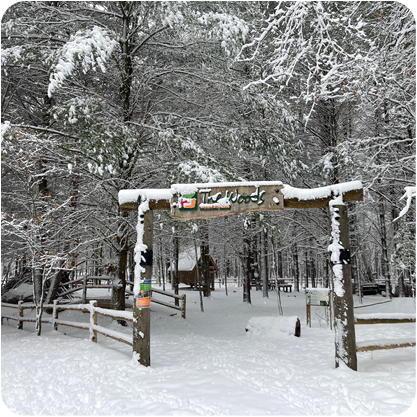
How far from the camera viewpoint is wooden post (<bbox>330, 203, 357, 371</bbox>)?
18.2 ft

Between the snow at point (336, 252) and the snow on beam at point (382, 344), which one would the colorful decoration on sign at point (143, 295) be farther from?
→ the snow on beam at point (382, 344)

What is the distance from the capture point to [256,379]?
209 inches

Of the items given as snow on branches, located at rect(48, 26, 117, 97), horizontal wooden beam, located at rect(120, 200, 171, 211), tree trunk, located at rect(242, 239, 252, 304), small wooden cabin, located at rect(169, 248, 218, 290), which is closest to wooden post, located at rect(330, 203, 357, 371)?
horizontal wooden beam, located at rect(120, 200, 171, 211)

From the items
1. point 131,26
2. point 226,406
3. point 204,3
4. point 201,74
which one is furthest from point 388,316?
point 131,26

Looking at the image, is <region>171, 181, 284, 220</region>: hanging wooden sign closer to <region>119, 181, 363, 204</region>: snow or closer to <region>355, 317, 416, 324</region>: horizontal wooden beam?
<region>119, 181, 363, 204</region>: snow

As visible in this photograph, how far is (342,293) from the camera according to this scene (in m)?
5.63

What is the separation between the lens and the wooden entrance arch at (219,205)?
5777 millimetres

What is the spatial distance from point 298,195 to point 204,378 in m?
3.57

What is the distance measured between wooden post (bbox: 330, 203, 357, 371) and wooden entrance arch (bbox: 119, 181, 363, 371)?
0.02 m

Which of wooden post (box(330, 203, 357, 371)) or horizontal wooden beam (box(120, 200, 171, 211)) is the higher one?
horizontal wooden beam (box(120, 200, 171, 211))

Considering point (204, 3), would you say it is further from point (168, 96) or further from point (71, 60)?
point (71, 60)

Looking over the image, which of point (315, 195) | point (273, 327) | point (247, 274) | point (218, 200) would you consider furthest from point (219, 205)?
point (247, 274)

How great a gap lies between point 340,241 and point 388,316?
1.82 metres

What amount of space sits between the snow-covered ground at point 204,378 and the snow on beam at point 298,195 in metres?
2.92
